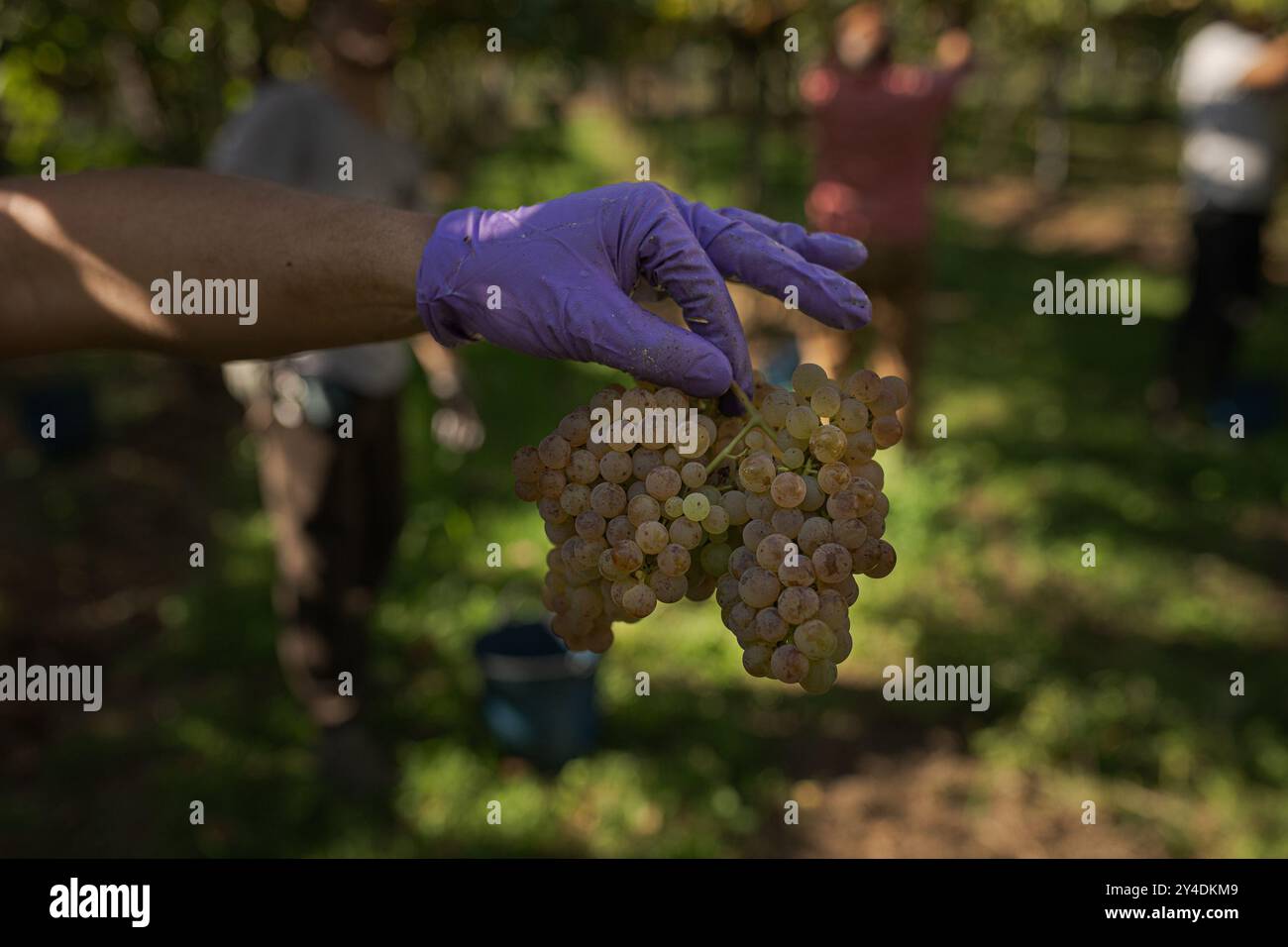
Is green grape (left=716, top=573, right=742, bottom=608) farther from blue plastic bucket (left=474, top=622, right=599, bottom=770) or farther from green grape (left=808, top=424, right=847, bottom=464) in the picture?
blue plastic bucket (left=474, top=622, right=599, bottom=770)

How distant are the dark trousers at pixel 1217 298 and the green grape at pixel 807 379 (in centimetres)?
495

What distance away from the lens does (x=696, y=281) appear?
1.40 m

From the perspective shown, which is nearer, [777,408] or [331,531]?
[777,408]

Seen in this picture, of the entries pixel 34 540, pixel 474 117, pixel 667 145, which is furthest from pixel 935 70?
pixel 474 117

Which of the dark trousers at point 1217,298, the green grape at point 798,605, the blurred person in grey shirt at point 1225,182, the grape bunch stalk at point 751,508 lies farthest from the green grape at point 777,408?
the dark trousers at point 1217,298

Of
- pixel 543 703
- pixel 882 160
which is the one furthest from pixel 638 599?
pixel 882 160

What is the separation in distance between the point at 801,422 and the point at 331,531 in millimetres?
2063

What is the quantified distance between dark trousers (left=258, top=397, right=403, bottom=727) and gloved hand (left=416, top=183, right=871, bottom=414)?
5.31 ft

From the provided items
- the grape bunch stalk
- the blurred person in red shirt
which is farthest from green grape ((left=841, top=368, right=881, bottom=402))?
the blurred person in red shirt

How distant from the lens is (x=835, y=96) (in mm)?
4934

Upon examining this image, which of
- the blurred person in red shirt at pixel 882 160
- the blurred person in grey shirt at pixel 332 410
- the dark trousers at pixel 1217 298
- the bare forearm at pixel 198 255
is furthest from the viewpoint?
the dark trousers at pixel 1217 298

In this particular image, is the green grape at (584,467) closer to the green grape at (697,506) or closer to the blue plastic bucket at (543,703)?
the green grape at (697,506)

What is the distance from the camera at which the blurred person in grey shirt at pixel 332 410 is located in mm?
2891

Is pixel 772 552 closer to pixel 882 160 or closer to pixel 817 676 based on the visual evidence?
pixel 817 676
